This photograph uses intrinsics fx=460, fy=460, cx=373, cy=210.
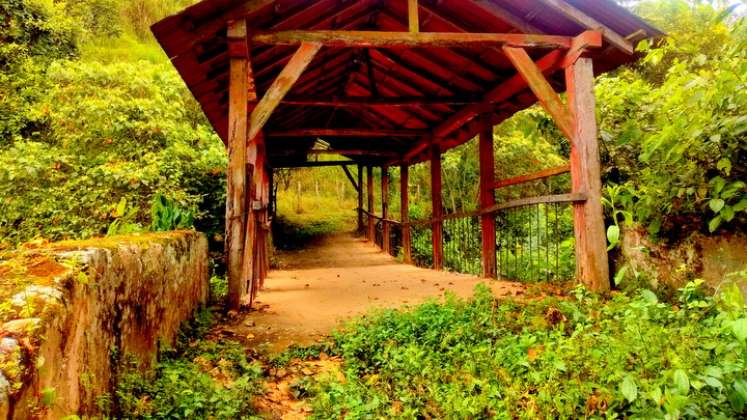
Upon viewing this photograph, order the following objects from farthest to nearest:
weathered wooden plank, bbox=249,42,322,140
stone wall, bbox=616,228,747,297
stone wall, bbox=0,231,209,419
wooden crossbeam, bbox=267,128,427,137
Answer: wooden crossbeam, bbox=267,128,427,137
weathered wooden plank, bbox=249,42,322,140
stone wall, bbox=616,228,747,297
stone wall, bbox=0,231,209,419

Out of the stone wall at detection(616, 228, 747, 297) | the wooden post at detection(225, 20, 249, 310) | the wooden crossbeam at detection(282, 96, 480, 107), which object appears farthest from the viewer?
the wooden crossbeam at detection(282, 96, 480, 107)

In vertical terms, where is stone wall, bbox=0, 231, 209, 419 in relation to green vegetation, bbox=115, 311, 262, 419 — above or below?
above

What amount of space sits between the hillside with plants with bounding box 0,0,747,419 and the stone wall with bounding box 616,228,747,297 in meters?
0.02

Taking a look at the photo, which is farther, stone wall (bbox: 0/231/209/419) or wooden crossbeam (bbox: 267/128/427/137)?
wooden crossbeam (bbox: 267/128/427/137)

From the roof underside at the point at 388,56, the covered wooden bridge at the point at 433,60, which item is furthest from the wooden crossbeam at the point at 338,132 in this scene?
the covered wooden bridge at the point at 433,60

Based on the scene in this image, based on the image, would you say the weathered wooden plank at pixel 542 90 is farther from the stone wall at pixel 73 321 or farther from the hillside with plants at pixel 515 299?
the stone wall at pixel 73 321

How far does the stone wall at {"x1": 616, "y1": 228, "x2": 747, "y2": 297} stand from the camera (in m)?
3.59

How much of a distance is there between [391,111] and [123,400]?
8913 millimetres

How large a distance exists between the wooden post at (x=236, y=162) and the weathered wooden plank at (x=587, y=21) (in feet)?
10.9

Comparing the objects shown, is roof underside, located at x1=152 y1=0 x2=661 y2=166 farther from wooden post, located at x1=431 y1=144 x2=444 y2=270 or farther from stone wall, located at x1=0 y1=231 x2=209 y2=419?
stone wall, located at x1=0 y1=231 x2=209 y2=419

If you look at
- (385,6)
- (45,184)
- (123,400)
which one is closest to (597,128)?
(385,6)

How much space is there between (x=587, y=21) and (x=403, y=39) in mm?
2027

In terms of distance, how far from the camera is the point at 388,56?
7.67 meters

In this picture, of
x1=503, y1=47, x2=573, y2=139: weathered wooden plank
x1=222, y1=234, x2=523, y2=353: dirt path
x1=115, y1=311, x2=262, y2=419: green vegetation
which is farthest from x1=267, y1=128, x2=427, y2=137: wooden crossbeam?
x1=115, y1=311, x2=262, y2=419: green vegetation
